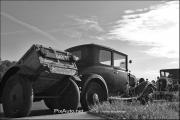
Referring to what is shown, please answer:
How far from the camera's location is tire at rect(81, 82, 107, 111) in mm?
9445

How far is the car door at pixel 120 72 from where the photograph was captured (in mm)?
11529

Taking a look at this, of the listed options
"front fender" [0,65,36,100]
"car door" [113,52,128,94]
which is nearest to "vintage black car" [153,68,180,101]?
"car door" [113,52,128,94]

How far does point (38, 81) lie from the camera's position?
8055mm

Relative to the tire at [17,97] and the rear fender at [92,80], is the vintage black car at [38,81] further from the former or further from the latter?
the rear fender at [92,80]

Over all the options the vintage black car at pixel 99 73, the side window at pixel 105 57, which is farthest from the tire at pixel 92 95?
the side window at pixel 105 57

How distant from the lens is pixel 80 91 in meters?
9.45

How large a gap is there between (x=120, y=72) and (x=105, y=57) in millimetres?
1232

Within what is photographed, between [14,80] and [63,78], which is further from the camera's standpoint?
[63,78]

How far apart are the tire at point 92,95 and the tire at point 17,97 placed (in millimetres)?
2313

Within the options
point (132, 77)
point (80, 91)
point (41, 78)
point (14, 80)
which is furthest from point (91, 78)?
point (132, 77)

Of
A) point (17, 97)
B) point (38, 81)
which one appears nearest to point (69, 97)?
point (38, 81)

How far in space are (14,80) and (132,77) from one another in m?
6.75

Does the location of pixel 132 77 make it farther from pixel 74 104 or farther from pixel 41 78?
pixel 41 78

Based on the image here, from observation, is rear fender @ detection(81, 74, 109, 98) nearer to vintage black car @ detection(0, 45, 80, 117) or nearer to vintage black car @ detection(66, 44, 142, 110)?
vintage black car @ detection(66, 44, 142, 110)
